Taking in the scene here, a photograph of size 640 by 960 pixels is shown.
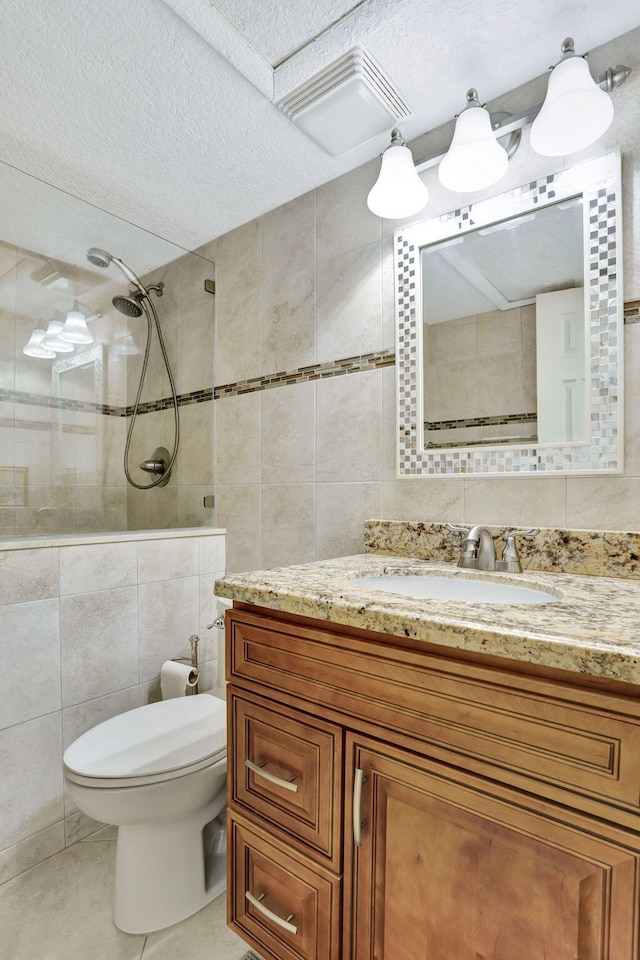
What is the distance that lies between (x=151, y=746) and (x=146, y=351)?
152cm

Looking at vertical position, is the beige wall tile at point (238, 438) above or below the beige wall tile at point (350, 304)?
below

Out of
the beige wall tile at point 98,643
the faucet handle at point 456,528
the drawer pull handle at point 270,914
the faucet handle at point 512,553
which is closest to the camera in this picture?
the drawer pull handle at point 270,914

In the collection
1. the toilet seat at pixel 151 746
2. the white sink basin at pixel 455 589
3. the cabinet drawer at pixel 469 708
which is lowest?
the toilet seat at pixel 151 746

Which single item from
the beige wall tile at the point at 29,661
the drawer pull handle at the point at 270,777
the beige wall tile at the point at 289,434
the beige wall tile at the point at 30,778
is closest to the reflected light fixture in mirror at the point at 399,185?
the beige wall tile at the point at 289,434

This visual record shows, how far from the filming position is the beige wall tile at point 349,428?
153cm

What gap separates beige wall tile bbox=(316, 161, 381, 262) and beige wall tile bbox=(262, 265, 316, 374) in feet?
0.38

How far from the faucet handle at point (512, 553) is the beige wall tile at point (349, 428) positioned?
47cm

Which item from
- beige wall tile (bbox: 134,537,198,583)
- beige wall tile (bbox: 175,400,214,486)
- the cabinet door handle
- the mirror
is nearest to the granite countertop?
the cabinet door handle

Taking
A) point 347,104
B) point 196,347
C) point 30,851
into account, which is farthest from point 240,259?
point 30,851

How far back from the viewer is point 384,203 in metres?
1.37

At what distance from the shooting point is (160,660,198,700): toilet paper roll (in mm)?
1634

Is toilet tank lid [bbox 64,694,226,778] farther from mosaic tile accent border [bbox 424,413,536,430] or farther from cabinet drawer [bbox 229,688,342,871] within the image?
mosaic tile accent border [bbox 424,413,536,430]

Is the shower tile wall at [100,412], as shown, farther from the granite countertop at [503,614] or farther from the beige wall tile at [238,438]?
the granite countertop at [503,614]

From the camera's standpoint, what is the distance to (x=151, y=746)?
4.19 feet
